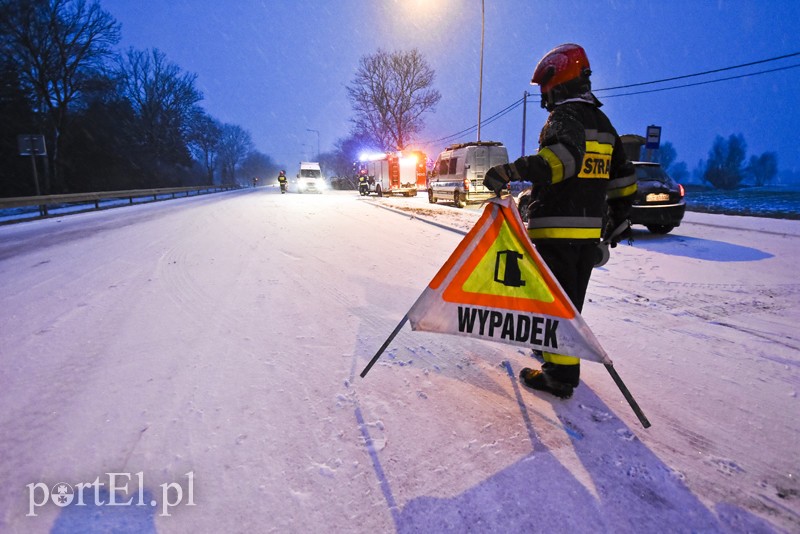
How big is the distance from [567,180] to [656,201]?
7413mm

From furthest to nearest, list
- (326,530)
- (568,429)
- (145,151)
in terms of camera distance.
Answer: (145,151)
(568,429)
(326,530)

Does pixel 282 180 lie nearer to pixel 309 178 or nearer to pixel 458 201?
pixel 309 178

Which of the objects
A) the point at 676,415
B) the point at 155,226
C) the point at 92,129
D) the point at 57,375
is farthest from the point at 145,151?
the point at 676,415

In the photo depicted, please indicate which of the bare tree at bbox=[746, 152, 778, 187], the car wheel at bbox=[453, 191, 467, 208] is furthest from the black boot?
the bare tree at bbox=[746, 152, 778, 187]

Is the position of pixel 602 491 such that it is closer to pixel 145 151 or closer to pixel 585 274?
pixel 585 274

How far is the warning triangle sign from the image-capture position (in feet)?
6.81

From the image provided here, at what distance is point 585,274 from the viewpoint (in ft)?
8.14

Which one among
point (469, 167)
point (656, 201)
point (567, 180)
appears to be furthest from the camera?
point (469, 167)

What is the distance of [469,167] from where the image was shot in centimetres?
1581

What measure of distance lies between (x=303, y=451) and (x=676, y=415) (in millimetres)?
2073

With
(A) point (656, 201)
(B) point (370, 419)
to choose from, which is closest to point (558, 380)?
(B) point (370, 419)

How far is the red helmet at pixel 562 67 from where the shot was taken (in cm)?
234

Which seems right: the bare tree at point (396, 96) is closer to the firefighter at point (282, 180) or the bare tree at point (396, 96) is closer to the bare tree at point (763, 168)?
the firefighter at point (282, 180)

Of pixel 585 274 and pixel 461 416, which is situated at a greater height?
pixel 585 274
